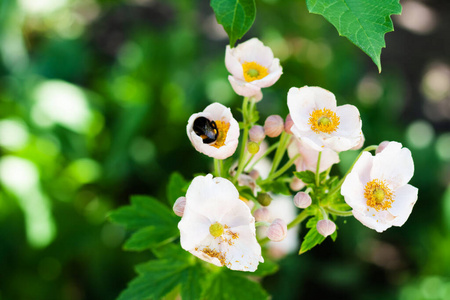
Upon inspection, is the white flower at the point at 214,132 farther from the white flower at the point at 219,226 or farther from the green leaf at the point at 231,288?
the green leaf at the point at 231,288

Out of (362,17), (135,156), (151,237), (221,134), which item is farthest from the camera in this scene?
(135,156)

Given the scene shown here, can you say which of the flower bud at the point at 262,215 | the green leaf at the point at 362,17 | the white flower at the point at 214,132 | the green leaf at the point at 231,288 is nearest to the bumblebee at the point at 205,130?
the white flower at the point at 214,132

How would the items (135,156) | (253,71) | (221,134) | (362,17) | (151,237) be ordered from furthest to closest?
1. (135,156)
2. (151,237)
3. (253,71)
4. (221,134)
5. (362,17)

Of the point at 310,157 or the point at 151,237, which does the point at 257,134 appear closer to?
the point at 310,157

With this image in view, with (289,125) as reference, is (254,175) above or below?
below

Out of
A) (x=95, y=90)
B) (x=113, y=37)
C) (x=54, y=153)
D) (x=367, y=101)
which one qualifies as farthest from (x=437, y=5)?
(x=54, y=153)

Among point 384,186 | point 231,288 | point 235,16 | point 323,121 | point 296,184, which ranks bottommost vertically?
point 231,288

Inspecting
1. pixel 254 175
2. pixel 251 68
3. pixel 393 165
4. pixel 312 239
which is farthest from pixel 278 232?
pixel 251 68
